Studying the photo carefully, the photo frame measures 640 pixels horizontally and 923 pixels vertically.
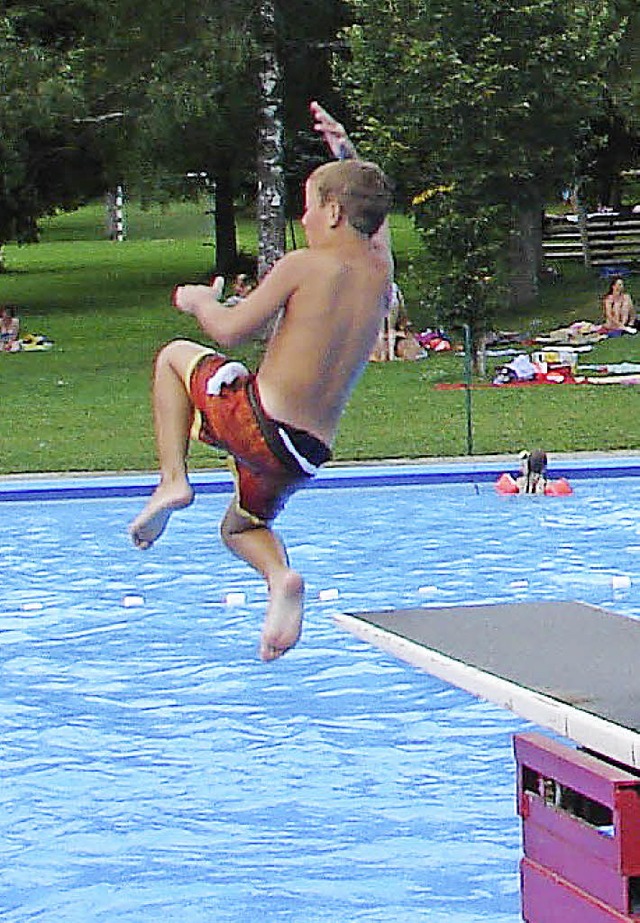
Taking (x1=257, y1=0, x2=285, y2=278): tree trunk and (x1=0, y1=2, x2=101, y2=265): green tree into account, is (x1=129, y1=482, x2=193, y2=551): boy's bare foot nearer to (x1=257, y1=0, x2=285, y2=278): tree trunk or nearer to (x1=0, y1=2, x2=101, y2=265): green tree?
(x1=257, y1=0, x2=285, y2=278): tree trunk

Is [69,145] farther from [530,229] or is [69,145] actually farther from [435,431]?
[435,431]

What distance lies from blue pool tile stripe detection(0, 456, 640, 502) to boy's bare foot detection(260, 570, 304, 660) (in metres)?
9.19

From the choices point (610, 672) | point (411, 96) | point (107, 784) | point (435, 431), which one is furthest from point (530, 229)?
point (610, 672)

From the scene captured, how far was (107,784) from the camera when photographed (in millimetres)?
7938

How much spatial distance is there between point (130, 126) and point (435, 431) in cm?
996

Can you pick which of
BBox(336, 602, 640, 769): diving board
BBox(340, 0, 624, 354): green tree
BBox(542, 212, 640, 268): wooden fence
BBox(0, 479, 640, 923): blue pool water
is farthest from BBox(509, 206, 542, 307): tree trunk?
BBox(336, 602, 640, 769): diving board

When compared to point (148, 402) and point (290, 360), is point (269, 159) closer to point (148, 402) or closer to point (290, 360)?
point (148, 402)

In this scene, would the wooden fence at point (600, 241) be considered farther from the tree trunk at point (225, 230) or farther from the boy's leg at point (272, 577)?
the boy's leg at point (272, 577)

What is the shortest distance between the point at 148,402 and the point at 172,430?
1455cm

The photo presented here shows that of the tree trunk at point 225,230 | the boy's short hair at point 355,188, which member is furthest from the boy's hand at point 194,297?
the tree trunk at point 225,230

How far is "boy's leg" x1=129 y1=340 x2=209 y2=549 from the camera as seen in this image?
14.2 ft

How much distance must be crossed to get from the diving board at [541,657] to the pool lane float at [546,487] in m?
6.90

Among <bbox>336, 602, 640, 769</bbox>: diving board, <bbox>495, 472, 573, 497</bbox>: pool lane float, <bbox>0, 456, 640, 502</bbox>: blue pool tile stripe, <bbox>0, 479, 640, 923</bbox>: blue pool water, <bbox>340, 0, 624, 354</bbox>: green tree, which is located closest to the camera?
<bbox>336, 602, 640, 769</bbox>: diving board

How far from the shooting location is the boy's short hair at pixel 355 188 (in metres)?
4.12
